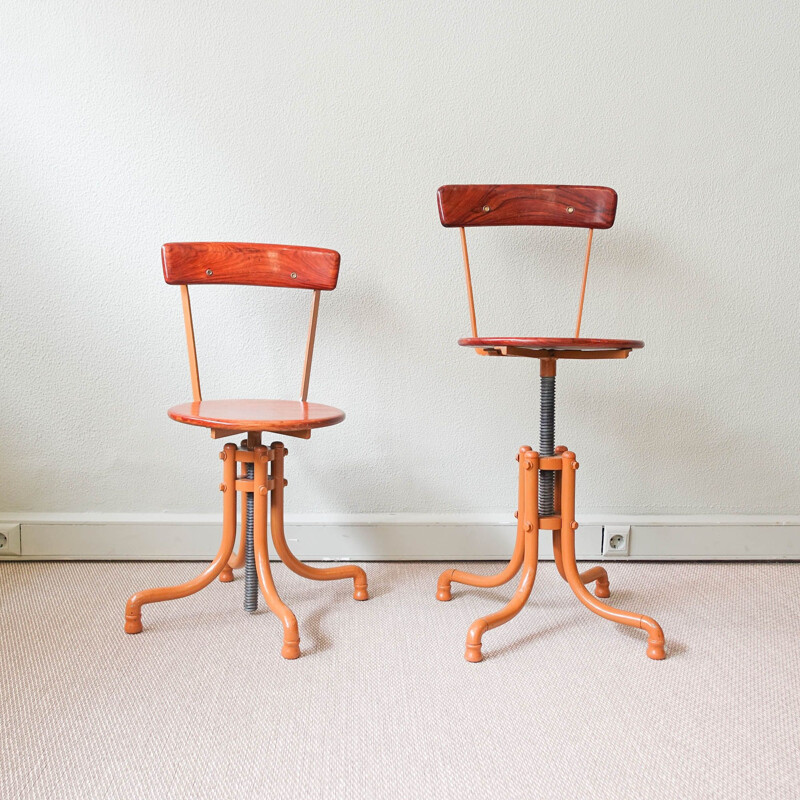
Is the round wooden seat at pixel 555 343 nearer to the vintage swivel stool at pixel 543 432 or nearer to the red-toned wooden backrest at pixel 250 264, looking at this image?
the vintage swivel stool at pixel 543 432

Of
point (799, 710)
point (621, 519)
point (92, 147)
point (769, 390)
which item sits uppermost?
point (92, 147)

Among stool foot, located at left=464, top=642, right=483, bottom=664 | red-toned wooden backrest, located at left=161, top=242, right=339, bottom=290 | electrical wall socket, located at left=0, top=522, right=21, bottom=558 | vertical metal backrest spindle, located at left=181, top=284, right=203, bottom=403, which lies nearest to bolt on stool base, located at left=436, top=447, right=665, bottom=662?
stool foot, located at left=464, top=642, right=483, bottom=664

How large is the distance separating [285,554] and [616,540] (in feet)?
3.43

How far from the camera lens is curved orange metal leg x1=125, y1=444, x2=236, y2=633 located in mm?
1869

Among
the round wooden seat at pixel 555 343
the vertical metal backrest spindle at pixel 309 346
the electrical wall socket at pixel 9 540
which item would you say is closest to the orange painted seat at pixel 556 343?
the round wooden seat at pixel 555 343

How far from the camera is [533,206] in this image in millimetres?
2092

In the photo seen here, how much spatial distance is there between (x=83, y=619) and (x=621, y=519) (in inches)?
61.5

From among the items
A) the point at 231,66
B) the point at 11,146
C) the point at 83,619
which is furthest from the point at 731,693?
the point at 11,146

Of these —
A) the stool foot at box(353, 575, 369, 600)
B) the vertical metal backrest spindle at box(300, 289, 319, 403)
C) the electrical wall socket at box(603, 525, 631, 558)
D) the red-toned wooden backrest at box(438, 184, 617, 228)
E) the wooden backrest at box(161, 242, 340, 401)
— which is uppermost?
the red-toned wooden backrest at box(438, 184, 617, 228)

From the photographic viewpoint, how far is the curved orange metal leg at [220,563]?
1.87 metres

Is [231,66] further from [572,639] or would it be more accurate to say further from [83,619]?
[572,639]

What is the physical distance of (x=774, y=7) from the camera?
90.5 inches

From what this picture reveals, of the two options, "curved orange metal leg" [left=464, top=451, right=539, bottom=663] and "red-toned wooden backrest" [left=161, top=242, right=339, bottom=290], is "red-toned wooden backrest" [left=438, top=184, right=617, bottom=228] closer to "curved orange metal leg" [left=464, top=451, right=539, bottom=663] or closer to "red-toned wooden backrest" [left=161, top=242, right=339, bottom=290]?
"red-toned wooden backrest" [left=161, top=242, right=339, bottom=290]

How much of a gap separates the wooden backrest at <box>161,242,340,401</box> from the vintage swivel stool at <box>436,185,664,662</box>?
0.36 m
